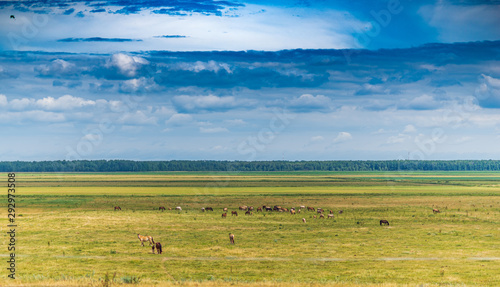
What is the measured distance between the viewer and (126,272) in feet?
104

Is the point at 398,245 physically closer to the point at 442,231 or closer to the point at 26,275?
the point at 442,231

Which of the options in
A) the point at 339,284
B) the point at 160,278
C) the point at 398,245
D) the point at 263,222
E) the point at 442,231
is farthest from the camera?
the point at 263,222

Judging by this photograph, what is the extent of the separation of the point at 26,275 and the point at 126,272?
5615 mm

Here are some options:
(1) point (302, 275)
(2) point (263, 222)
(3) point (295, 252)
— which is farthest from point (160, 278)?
(2) point (263, 222)

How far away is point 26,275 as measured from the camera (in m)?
30.5

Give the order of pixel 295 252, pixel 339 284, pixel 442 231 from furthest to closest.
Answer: pixel 442 231, pixel 295 252, pixel 339 284

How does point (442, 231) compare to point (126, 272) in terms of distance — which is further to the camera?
point (442, 231)

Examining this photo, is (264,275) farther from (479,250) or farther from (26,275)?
(479,250)

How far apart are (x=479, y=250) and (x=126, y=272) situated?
25.9 meters

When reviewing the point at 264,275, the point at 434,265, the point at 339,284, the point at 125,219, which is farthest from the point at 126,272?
the point at 125,219

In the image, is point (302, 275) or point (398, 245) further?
point (398, 245)

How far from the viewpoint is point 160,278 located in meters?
29.8

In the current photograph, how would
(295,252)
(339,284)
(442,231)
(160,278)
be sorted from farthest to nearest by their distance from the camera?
(442,231), (295,252), (160,278), (339,284)

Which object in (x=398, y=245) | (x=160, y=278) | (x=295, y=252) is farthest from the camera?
(x=398, y=245)
